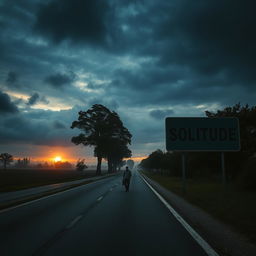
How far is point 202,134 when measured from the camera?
1727cm

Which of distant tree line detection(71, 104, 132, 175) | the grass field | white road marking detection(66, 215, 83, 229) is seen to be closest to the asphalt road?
white road marking detection(66, 215, 83, 229)

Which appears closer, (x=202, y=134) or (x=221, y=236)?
(x=221, y=236)

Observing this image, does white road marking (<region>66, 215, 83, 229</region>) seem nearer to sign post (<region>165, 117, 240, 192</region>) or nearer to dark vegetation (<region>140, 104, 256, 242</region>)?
dark vegetation (<region>140, 104, 256, 242</region>)

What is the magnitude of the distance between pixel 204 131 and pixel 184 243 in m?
12.2

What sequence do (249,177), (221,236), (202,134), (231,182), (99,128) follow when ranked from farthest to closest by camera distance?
(99,128) → (231,182) → (249,177) → (202,134) → (221,236)

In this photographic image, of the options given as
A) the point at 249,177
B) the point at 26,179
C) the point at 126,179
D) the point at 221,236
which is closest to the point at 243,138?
the point at 249,177

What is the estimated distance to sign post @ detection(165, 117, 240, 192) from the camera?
16734mm

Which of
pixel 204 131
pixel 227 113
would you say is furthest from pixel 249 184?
pixel 227 113

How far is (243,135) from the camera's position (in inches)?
1104

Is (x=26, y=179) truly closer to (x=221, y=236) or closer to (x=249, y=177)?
(x=249, y=177)

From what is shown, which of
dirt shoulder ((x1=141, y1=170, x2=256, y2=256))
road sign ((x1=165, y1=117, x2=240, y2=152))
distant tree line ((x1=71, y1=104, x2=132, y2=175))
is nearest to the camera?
dirt shoulder ((x1=141, y1=170, x2=256, y2=256))

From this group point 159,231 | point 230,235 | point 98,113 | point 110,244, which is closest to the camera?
point 110,244

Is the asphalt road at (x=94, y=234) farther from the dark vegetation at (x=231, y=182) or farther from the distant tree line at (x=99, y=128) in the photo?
the distant tree line at (x=99, y=128)

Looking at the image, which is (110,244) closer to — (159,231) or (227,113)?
(159,231)
